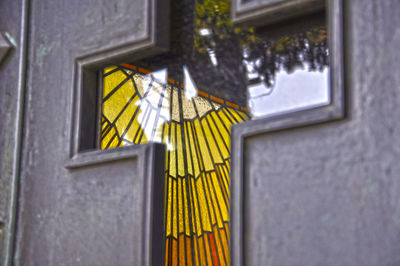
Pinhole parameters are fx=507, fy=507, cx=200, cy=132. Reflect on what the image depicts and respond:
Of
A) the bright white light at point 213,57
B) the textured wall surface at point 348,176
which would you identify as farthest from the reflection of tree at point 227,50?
the textured wall surface at point 348,176

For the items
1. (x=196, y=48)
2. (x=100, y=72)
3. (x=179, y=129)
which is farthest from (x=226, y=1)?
(x=179, y=129)

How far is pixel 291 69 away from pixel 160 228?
204 mm

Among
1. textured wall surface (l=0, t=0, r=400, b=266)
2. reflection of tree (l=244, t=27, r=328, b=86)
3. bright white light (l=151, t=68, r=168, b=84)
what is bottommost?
textured wall surface (l=0, t=0, r=400, b=266)

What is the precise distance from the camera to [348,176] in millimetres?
372

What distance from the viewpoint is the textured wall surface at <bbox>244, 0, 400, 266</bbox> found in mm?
354

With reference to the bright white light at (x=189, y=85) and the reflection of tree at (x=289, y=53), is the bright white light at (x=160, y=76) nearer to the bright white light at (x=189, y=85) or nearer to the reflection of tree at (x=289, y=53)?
the bright white light at (x=189, y=85)

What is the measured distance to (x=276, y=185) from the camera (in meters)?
0.41

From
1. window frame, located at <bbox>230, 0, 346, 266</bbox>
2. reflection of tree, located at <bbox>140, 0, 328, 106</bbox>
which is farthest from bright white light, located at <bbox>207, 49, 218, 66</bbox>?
window frame, located at <bbox>230, 0, 346, 266</bbox>

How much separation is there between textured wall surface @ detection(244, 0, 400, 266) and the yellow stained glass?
0.38 metres

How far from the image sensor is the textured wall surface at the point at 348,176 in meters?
0.35

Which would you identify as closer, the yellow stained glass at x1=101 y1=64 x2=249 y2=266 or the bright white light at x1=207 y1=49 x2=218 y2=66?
the bright white light at x1=207 y1=49 x2=218 y2=66

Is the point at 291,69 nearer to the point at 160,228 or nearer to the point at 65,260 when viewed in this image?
the point at 160,228

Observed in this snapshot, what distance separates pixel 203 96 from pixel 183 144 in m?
0.23

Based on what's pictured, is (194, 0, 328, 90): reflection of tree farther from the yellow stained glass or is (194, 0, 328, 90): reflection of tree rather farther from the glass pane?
the yellow stained glass
